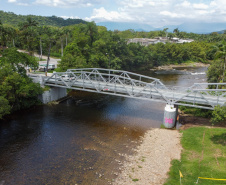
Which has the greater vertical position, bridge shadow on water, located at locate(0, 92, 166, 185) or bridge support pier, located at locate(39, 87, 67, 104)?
bridge support pier, located at locate(39, 87, 67, 104)

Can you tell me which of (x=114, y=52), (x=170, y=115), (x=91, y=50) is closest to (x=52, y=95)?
(x=170, y=115)

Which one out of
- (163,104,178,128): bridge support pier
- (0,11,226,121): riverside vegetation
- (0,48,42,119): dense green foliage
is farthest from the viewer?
(0,11,226,121): riverside vegetation

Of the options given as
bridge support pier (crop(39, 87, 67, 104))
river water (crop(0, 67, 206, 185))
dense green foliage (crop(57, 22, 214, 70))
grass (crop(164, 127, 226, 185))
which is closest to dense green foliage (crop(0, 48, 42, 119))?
bridge support pier (crop(39, 87, 67, 104))

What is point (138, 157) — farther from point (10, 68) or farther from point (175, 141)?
point (10, 68)

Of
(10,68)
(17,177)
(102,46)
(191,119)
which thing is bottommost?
(17,177)

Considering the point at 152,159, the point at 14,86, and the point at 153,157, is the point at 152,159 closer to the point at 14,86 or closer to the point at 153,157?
the point at 153,157

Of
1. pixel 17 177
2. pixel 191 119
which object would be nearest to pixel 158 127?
pixel 191 119

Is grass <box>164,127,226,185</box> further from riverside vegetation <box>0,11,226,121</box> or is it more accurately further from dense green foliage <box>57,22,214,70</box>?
dense green foliage <box>57,22,214,70</box>
